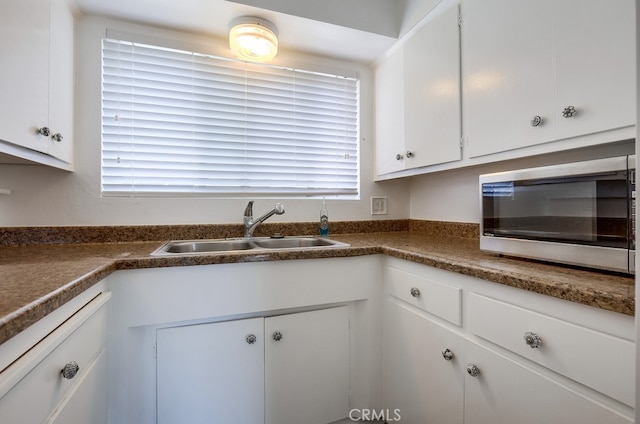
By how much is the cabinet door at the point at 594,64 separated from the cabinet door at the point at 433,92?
0.41m

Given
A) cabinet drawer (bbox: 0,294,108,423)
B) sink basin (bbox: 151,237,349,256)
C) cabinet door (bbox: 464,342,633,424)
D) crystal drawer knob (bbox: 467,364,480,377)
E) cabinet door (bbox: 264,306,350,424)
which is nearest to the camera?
cabinet drawer (bbox: 0,294,108,423)

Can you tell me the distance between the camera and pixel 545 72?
0.93 meters

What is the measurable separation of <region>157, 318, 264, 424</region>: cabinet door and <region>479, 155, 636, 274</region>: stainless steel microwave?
103cm

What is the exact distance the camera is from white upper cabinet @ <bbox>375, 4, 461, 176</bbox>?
1.29 meters

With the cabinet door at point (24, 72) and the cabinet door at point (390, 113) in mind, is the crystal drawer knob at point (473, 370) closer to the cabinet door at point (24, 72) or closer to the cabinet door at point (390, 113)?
the cabinet door at point (390, 113)

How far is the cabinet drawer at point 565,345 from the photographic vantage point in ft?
1.98

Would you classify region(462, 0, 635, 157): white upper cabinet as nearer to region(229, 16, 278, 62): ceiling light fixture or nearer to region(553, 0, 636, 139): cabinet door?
region(553, 0, 636, 139): cabinet door

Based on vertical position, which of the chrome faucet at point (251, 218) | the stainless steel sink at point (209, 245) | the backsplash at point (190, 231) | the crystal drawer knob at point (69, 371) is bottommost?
the crystal drawer knob at point (69, 371)

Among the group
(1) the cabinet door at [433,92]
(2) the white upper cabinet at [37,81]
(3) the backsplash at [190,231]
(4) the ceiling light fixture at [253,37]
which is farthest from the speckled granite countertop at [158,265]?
(4) the ceiling light fixture at [253,37]

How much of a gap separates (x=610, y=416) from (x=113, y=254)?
1.59 m

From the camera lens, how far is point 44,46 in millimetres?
1105

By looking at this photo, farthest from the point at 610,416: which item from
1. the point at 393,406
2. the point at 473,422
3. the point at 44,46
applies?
the point at 44,46

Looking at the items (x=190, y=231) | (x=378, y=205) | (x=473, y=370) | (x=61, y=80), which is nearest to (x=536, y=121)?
(x=473, y=370)

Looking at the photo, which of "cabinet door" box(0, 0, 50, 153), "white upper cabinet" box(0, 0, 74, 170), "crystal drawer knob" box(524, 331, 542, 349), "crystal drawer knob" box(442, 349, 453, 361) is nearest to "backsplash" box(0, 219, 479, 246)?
"white upper cabinet" box(0, 0, 74, 170)
